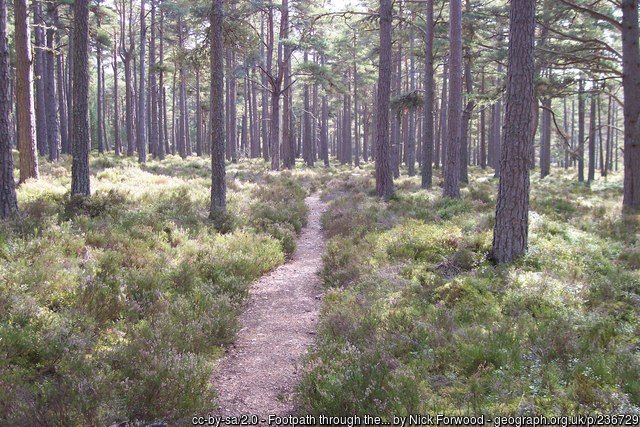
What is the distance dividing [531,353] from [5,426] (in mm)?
4997

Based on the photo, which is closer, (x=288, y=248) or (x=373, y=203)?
(x=288, y=248)

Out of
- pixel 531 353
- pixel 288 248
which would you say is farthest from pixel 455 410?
pixel 288 248

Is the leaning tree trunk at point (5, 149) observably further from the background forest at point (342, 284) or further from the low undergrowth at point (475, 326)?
the low undergrowth at point (475, 326)

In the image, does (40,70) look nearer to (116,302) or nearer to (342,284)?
(116,302)

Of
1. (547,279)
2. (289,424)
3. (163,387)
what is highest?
(547,279)

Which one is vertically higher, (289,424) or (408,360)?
(408,360)

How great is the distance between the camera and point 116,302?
6.02 m

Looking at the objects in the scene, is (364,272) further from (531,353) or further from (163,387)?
(163,387)

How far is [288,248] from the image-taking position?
35.8 ft

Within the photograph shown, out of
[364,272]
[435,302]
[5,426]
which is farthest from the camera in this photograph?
[364,272]

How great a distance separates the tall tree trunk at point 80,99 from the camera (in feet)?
34.2

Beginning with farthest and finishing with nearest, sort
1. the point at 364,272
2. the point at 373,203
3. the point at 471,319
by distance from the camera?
the point at 373,203
the point at 364,272
the point at 471,319

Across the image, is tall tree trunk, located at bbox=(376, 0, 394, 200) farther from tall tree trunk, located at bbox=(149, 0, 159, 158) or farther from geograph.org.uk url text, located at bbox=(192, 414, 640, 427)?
tall tree trunk, located at bbox=(149, 0, 159, 158)

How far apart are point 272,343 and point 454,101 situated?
496 inches
